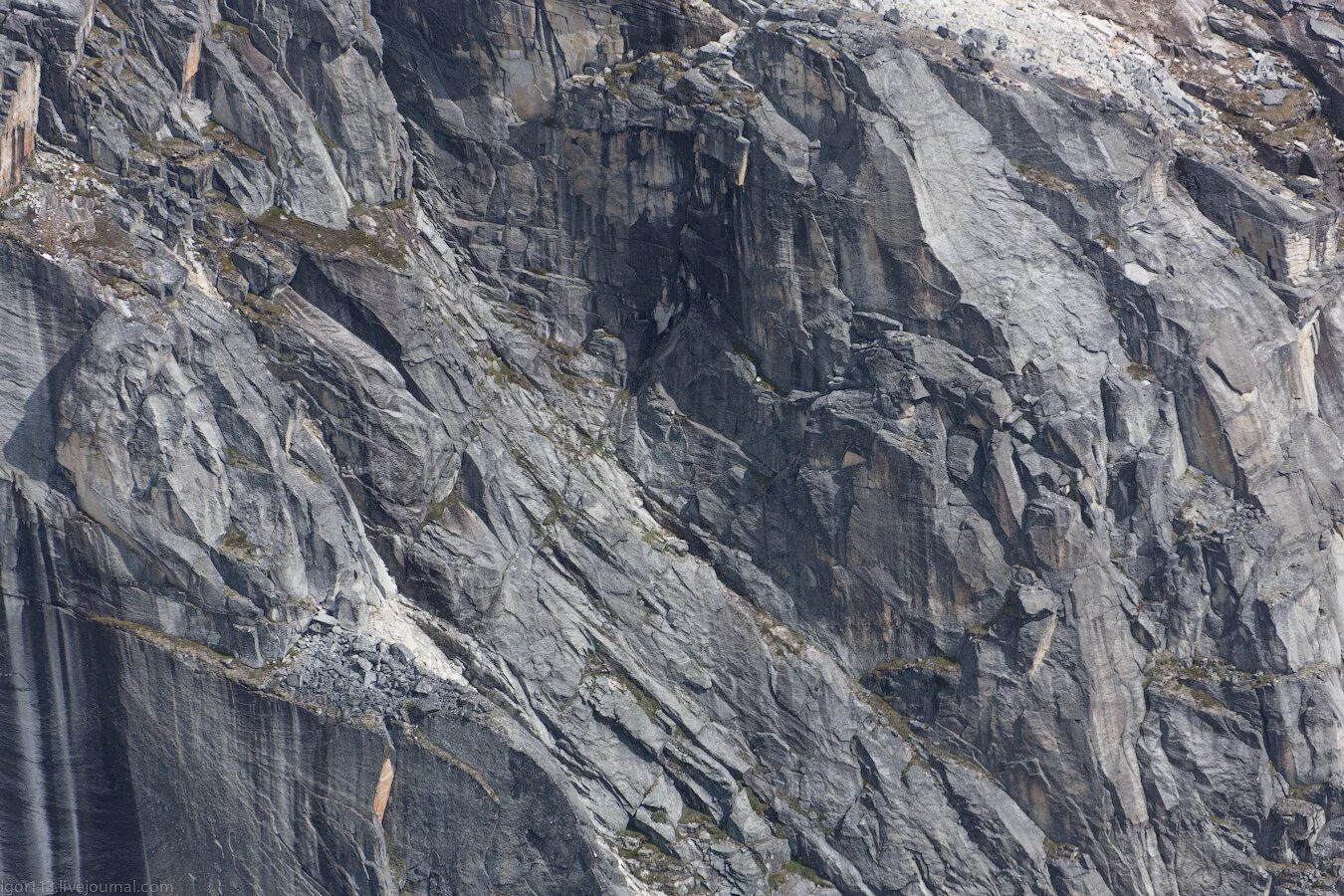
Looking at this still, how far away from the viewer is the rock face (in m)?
59.7

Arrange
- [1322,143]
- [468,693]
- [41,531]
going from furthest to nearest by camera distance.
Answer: [1322,143]
[468,693]
[41,531]

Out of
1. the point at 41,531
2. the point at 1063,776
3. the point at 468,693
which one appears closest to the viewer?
the point at 41,531

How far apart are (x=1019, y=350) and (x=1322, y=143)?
1430 cm

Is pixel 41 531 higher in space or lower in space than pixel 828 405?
lower

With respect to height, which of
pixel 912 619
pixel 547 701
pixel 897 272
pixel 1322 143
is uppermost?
pixel 1322 143

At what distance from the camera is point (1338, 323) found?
67.4 meters

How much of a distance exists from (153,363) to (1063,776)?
103ft

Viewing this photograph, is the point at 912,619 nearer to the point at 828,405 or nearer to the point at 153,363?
the point at 828,405

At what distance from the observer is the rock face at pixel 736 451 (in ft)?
196

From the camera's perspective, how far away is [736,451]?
6719 centimetres

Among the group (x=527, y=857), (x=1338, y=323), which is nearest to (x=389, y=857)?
(x=527, y=857)

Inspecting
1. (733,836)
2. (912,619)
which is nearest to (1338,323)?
(912,619)

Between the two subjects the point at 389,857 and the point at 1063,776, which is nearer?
the point at 389,857

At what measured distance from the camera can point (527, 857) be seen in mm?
60531
